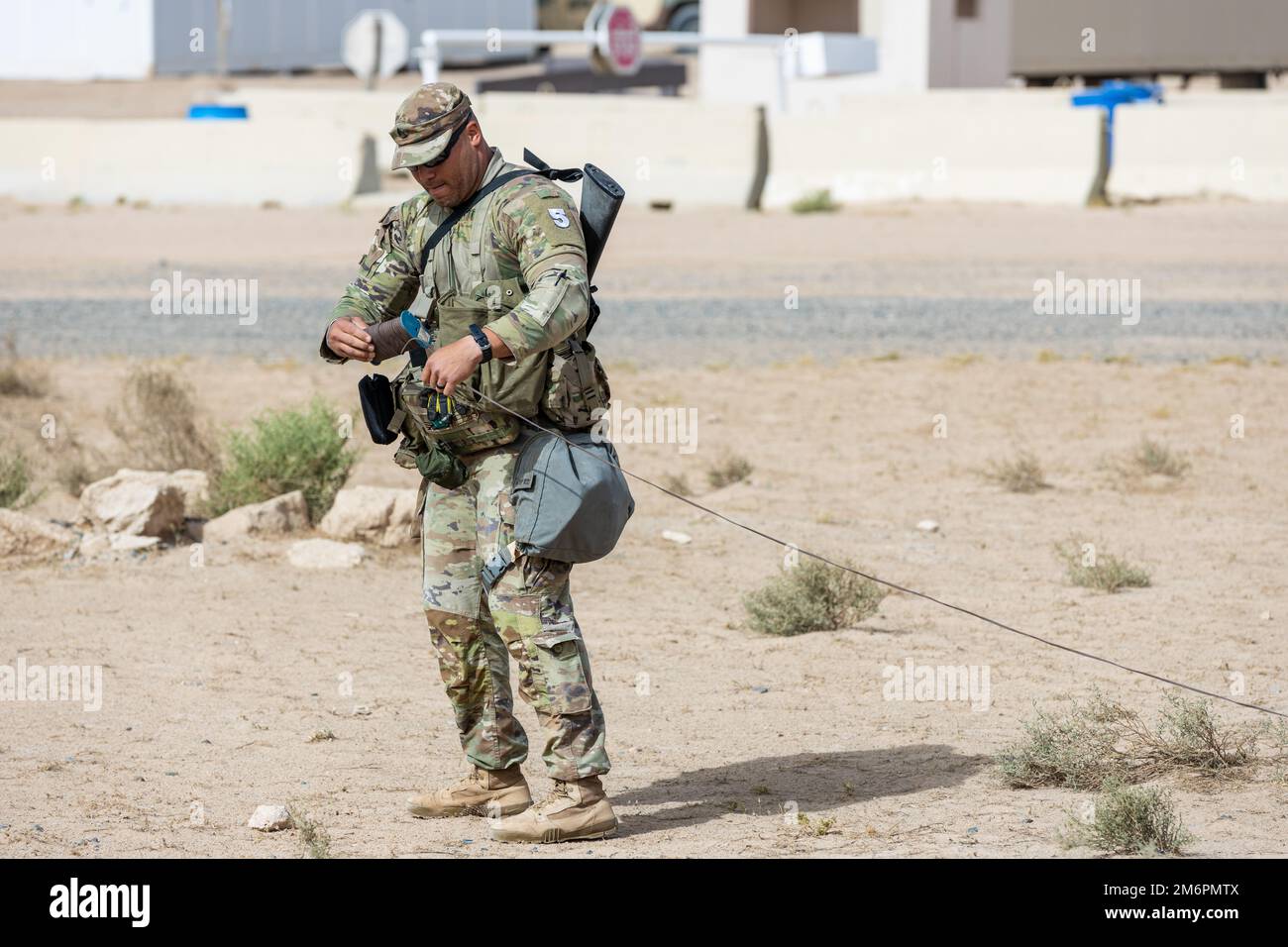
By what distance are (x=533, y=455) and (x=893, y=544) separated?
183 inches

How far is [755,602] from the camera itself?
299 inches

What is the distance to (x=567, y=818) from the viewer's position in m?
4.78

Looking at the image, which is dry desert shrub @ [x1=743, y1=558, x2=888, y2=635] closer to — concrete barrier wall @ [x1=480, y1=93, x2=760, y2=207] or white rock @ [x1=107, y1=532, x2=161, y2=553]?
white rock @ [x1=107, y1=532, x2=161, y2=553]

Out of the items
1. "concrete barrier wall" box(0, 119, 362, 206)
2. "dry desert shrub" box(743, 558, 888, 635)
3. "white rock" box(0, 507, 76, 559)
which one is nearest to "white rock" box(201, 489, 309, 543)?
"white rock" box(0, 507, 76, 559)

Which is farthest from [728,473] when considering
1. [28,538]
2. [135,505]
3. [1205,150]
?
[1205,150]

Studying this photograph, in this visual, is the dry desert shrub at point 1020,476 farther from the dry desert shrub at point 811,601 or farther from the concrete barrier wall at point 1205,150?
the concrete barrier wall at point 1205,150

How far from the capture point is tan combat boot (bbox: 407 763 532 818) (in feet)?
16.6

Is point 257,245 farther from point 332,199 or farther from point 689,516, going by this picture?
point 689,516

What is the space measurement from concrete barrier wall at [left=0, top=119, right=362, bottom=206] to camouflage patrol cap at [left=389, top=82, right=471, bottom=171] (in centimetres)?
1919

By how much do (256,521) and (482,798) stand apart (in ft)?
13.5

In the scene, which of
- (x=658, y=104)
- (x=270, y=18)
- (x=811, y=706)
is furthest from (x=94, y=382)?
(x=270, y=18)

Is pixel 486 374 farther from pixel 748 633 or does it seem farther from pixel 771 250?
pixel 771 250

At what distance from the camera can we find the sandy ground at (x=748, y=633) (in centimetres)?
505

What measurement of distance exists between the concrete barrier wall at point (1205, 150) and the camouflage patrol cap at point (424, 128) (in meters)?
18.5
